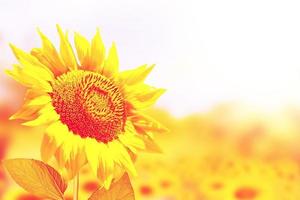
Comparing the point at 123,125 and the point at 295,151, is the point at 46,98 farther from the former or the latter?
the point at 295,151

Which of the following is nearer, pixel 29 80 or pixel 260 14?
pixel 29 80

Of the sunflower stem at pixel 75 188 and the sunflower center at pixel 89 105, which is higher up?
the sunflower center at pixel 89 105

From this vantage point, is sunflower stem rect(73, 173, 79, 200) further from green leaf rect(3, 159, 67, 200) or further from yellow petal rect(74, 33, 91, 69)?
yellow petal rect(74, 33, 91, 69)

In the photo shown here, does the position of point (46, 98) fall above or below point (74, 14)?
below

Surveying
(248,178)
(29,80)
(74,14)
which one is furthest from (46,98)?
(248,178)

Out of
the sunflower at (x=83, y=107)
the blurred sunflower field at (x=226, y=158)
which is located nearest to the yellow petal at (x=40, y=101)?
the sunflower at (x=83, y=107)

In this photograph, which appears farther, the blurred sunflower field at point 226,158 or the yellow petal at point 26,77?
the blurred sunflower field at point 226,158

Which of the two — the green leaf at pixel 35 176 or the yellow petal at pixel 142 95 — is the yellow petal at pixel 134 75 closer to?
the yellow petal at pixel 142 95
